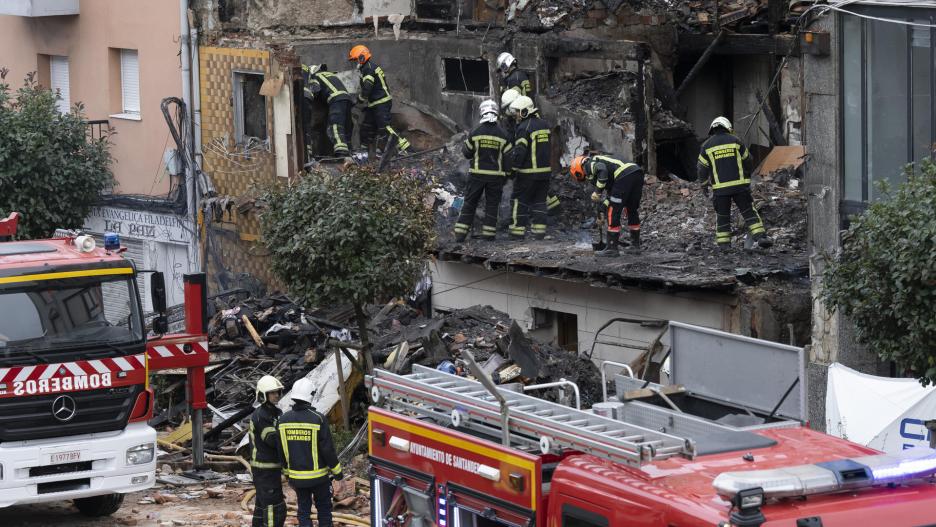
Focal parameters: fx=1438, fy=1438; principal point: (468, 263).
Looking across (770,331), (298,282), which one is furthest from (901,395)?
(298,282)

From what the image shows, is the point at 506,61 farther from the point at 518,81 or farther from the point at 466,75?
the point at 466,75

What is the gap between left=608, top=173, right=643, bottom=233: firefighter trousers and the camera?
17000 millimetres

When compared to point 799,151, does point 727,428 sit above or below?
below

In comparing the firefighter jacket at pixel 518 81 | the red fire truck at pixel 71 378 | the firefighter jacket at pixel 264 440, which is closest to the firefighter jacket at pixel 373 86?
the firefighter jacket at pixel 518 81

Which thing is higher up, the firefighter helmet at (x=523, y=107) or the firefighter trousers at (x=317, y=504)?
the firefighter helmet at (x=523, y=107)

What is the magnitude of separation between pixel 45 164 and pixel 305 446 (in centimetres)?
1352

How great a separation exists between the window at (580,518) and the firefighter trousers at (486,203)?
11626 mm

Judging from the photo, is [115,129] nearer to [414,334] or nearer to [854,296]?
[414,334]

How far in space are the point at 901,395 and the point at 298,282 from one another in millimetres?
6221

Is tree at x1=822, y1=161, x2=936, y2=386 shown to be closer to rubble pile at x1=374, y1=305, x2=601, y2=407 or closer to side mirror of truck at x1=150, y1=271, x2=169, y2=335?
rubble pile at x1=374, y1=305, x2=601, y2=407

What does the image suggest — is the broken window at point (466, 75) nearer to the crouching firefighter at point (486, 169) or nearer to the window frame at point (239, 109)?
the window frame at point (239, 109)

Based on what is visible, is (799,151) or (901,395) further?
(799,151)

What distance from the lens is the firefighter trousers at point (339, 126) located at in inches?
813

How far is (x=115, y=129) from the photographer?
24.2 m
